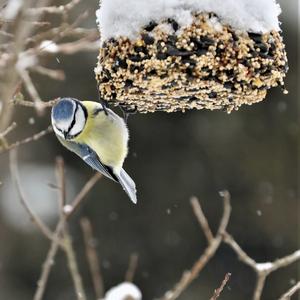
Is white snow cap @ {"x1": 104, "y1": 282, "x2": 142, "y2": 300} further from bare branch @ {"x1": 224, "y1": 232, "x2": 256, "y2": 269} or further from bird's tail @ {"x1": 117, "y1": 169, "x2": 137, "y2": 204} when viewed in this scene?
bird's tail @ {"x1": 117, "y1": 169, "x2": 137, "y2": 204}

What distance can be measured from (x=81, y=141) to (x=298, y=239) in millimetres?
5303

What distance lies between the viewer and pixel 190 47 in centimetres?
234

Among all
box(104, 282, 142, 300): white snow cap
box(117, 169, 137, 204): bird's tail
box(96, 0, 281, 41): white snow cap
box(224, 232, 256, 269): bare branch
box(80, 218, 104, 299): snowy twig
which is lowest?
box(80, 218, 104, 299): snowy twig

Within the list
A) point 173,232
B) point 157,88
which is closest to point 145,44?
point 157,88

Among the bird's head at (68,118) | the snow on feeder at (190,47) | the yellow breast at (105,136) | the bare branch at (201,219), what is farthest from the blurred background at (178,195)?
the snow on feeder at (190,47)

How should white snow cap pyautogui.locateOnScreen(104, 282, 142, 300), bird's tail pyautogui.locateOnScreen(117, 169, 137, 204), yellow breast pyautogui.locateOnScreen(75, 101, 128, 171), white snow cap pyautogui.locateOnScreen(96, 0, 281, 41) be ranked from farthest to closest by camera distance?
yellow breast pyautogui.locateOnScreen(75, 101, 128, 171) < bird's tail pyautogui.locateOnScreen(117, 169, 137, 204) < white snow cap pyautogui.locateOnScreen(96, 0, 281, 41) < white snow cap pyautogui.locateOnScreen(104, 282, 142, 300)

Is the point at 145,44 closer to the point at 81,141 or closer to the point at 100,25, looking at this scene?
the point at 100,25

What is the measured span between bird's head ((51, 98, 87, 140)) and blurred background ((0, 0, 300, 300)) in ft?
16.1

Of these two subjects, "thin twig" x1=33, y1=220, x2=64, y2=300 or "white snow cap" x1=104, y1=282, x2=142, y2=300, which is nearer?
"white snow cap" x1=104, y1=282, x2=142, y2=300

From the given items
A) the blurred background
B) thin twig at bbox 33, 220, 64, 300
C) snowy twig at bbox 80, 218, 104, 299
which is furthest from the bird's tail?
the blurred background

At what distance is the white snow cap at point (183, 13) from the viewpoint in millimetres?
2391

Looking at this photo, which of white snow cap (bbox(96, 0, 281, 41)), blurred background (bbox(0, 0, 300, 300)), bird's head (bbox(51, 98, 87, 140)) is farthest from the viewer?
blurred background (bbox(0, 0, 300, 300))

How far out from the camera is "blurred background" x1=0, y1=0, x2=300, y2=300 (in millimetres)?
7836

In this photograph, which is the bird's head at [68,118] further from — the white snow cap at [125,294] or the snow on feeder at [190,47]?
the white snow cap at [125,294]
